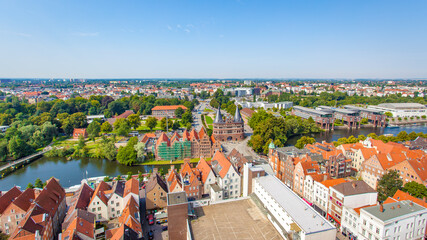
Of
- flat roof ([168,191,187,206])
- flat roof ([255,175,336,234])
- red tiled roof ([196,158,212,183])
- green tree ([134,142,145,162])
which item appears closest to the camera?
flat roof ([255,175,336,234])

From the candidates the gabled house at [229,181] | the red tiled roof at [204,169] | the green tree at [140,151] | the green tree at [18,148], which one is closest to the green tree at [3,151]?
the green tree at [18,148]

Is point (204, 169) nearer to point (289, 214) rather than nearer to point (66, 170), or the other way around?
point (289, 214)

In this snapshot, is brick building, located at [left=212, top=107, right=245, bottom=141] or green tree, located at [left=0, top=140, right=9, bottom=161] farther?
brick building, located at [left=212, top=107, right=245, bottom=141]

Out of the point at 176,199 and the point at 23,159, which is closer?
the point at 176,199

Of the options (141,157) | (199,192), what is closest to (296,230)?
(199,192)

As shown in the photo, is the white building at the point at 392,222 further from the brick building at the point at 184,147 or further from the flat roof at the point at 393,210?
the brick building at the point at 184,147

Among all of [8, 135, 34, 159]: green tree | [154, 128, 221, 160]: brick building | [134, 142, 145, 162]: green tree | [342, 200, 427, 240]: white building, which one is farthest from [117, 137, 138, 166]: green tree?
[342, 200, 427, 240]: white building

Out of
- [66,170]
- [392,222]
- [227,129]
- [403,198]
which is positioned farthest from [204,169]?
[227,129]

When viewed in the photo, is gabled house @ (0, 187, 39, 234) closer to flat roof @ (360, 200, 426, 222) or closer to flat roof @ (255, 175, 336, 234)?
flat roof @ (255, 175, 336, 234)
